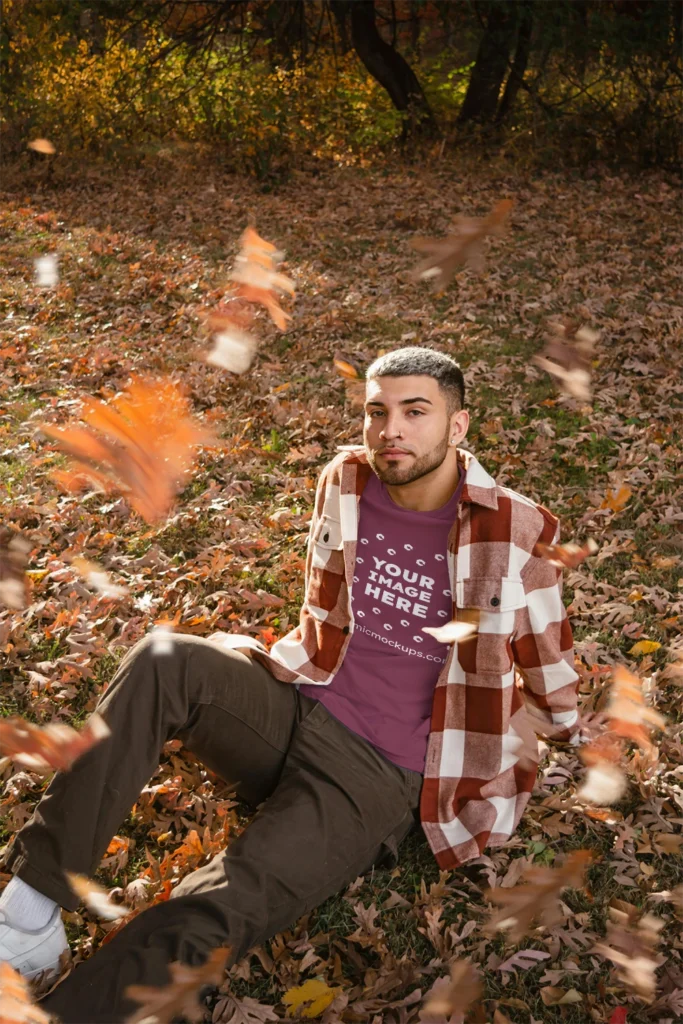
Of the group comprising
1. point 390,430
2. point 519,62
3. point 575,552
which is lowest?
point 575,552

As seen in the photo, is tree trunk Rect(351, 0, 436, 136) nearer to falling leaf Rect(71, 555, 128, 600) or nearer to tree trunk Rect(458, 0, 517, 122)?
tree trunk Rect(458, 0, 517, 122)

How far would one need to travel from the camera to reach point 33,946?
2402 millimetres

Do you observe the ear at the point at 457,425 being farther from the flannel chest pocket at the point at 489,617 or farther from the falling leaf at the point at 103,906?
the falling leaf at the point at 103,906

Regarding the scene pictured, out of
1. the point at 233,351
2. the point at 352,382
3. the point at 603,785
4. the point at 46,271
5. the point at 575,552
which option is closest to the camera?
the point at 603,785

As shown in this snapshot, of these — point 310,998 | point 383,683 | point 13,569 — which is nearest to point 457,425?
point 383,683

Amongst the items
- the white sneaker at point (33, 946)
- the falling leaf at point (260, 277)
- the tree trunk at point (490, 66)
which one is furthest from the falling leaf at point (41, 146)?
the white sneaker at point (33, 946)

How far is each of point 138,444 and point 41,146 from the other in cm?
1010

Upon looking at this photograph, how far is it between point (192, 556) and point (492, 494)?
8.43ft

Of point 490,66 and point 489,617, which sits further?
point 490,66

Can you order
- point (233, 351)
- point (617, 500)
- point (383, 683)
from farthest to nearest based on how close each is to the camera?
point (233, 351) → point (617, 500) → point (383, 683)

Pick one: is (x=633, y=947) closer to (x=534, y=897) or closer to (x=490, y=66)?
(x=534, y=897)

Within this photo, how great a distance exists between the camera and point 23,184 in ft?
44.3

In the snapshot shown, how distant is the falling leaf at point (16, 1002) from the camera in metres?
2.10

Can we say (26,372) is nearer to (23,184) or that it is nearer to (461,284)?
(461,284)
